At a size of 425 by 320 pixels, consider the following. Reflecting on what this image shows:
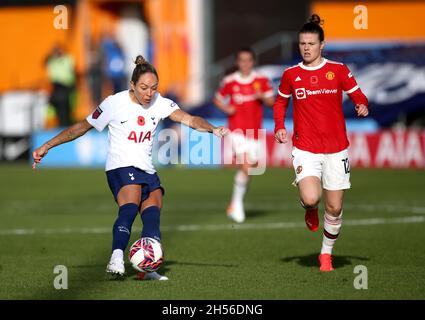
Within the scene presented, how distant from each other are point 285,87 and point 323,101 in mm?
448

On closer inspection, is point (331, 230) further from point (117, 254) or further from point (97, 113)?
point (97, 113)

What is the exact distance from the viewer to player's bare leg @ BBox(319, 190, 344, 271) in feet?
35.0

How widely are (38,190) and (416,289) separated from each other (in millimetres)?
13778

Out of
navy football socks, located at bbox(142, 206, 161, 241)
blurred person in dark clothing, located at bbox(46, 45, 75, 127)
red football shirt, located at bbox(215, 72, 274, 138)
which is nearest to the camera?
navy football socks, located at bbox(142, 206, 161, 241)

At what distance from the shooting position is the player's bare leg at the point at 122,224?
A: 9734 mm

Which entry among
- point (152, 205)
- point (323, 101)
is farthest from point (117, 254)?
point (323, 101)

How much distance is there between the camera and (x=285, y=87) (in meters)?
10.9

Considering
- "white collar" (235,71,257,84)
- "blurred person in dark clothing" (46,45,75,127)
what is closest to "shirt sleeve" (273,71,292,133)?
"white collar" (235,71,257,84)

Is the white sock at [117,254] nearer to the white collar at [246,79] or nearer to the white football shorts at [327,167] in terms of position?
the white football shorts at [327,167]

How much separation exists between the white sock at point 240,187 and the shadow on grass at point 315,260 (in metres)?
4.30

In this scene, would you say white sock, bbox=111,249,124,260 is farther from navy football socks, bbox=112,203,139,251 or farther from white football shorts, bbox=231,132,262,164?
white football shorts, bbox=231,132,262,164

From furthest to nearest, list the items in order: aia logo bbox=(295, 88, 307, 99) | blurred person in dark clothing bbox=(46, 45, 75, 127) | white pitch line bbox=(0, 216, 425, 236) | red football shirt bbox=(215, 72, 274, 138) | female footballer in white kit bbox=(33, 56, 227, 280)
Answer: blurred person in dark clothing bbox=(46, 45, 75, 127)
red football shirt bbox=(215, 72, 274, 138)
white pitch line bbox=(0, 216, 425, 236)
aia logo bbox=(295, 88, 307, 99)
female footballer in white kit bbox=(33, 56, 227, 280)

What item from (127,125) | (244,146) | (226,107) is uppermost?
(226,107)

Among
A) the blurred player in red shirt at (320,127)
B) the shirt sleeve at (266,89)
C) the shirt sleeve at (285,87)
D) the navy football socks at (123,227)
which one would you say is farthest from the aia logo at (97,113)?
the shirt sleeve at (266,89)
